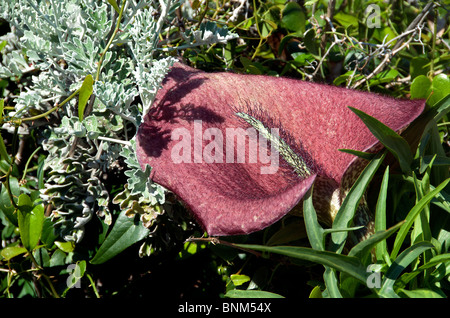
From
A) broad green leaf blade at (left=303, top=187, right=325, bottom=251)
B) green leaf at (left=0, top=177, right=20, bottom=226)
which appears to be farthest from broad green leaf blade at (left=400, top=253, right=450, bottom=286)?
green leaf at (left=0, top=177, right=20, bottom=226)

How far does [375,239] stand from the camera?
55cm

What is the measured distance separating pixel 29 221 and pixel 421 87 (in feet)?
2.38

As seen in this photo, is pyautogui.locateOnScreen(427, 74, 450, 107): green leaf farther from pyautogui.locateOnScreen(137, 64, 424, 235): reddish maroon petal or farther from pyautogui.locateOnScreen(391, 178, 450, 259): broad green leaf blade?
pyautogui.locateOnScreen(391, 178, 450, 259): broad green leaf blade

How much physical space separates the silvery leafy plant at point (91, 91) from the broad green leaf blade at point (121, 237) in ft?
0.09

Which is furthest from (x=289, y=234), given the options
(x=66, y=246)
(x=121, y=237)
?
(x=66, y=246)

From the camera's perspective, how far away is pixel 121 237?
31.2 inches

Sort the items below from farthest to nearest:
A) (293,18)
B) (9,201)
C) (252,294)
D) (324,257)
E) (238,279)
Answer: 1. (293,18)
2. (9,201)
3. (238,279)
4. (252,294)
5. (324,257)

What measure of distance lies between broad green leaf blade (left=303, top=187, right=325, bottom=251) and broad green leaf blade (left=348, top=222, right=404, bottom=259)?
0.14 ft

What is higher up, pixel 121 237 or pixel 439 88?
pixel 439 88

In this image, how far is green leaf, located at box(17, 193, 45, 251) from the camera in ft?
2.65

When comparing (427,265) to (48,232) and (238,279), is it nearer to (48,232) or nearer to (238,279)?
(238,279)

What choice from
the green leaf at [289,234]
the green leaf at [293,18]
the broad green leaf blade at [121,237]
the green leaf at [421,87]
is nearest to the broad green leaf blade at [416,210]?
the green leaf at [289,234]
